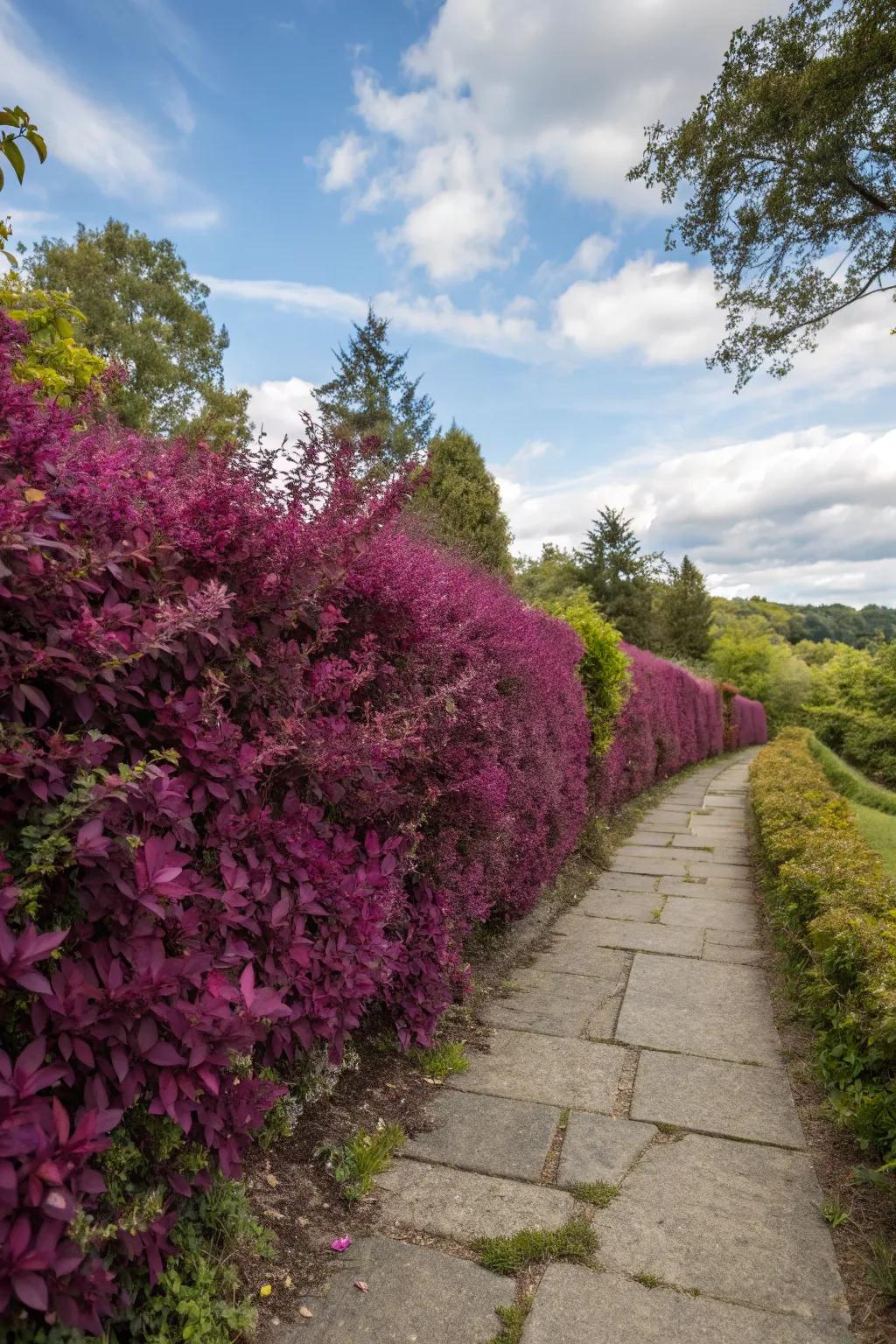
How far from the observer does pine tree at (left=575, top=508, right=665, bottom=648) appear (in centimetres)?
3156

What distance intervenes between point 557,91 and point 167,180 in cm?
318

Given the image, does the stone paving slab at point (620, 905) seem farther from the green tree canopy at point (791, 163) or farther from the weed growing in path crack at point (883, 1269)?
the green tree canopy at point (791, 163)

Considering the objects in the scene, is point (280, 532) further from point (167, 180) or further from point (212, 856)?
point (167, 180)

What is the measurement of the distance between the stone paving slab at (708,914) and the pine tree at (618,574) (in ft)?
85.6

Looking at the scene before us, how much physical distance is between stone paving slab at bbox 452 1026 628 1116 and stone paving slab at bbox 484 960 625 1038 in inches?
5.6

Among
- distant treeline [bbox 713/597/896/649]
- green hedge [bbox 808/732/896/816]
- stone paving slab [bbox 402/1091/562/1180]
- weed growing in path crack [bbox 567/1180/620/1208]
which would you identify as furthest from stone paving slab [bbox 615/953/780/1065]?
distant treeline [bbox 713/597/896/649]

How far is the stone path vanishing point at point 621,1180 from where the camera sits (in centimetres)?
192

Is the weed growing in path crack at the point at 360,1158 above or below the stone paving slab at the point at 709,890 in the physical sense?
above

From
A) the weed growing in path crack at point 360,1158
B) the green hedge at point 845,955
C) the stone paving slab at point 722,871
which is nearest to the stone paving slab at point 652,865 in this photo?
the stone paving slab at point 722,871

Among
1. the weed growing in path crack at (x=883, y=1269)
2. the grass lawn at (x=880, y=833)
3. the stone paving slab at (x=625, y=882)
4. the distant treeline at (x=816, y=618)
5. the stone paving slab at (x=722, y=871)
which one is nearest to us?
the weed growing in path crack at (x=883, y=1269)

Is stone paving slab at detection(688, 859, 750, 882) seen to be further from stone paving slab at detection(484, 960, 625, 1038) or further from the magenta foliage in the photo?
the magenta foliage

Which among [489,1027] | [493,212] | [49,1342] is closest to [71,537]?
[49,1342]

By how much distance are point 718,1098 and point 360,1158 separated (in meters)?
1.51

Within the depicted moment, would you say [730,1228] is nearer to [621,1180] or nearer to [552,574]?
[621,1180]
